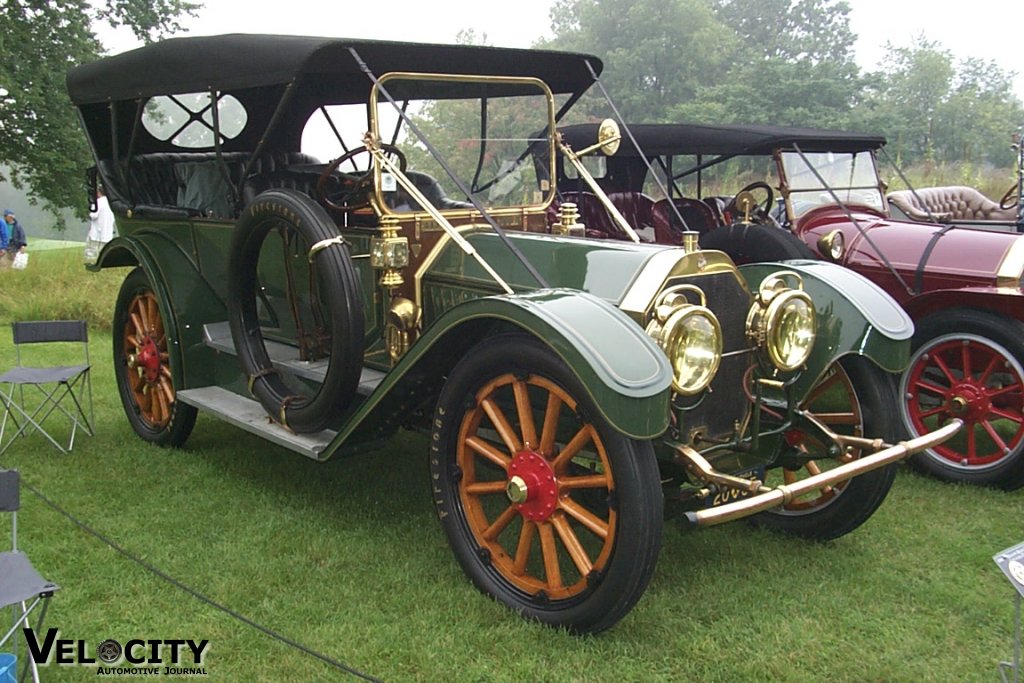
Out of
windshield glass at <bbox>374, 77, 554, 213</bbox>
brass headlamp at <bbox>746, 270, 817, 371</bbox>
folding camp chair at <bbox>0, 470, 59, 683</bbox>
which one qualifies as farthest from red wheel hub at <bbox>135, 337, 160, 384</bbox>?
brass headlamp at <bbox>746, 270, 817, 371</bbox>

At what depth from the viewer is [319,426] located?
382cm

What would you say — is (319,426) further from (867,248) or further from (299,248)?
(867,248)

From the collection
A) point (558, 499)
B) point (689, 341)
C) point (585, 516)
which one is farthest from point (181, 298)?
point (689, 341)

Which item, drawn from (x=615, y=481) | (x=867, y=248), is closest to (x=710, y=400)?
(x=615, y=481)

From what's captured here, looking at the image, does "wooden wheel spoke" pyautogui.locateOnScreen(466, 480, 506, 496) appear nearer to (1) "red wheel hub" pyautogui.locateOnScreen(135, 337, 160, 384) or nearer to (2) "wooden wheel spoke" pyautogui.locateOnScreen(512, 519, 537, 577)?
(2) "wooden wheel spoke" pyautogui.locateOnScreen(512, 519, 537, 577)

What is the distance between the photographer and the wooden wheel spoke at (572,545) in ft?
9.45

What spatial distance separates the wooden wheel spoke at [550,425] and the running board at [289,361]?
91 cm

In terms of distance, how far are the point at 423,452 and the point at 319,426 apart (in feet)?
3.97

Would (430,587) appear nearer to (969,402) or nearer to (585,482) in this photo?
(585,482)

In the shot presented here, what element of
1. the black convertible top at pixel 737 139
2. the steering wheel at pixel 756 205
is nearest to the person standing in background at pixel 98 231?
the black convertible top at pixel 737 139

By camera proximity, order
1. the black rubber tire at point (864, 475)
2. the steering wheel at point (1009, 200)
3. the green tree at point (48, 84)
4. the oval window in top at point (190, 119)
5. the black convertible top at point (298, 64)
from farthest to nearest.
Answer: the green tree at point (48, 84)
the steering wheel at point (1009, 200)
the oval window in top at point (190, 119)
the black convertible top at point (298, 64)
the black rubber tire at point (864, 475)

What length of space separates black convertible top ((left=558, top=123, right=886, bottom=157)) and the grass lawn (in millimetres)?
2584

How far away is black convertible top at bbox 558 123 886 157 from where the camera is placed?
6199mm

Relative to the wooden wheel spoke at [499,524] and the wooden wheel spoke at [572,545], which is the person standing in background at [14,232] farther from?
the wooden wheel spoke at [572,545]
